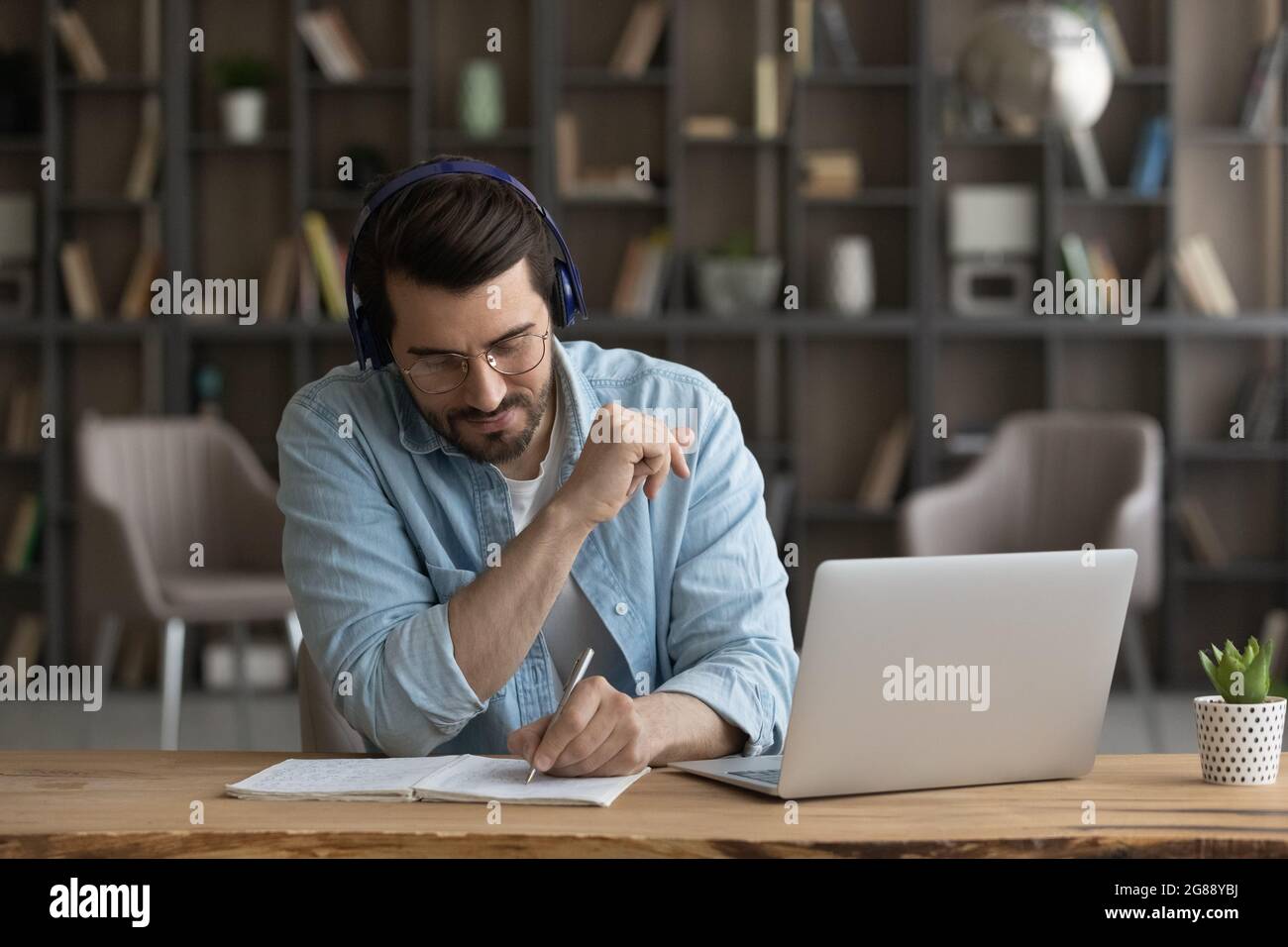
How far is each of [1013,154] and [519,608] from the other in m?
4.38

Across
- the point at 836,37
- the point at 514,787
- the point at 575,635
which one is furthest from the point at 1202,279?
the point at 514,787

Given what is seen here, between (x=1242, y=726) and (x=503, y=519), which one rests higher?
(x=503, y=519)

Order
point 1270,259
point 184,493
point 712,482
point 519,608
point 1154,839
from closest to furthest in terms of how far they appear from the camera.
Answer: point 1154,839, point 519,608, point 712,482, point 184,493, point 1270,259

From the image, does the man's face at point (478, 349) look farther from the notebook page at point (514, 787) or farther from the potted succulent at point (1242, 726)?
the potted succulent at point (1242, 726)

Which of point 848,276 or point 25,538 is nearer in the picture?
point 848,276

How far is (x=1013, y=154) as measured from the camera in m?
5.48

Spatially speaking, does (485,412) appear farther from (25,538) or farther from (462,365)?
(25,538)

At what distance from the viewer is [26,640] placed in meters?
5.60

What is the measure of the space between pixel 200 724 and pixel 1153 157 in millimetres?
3632

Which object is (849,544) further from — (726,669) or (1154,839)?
(1154,839)

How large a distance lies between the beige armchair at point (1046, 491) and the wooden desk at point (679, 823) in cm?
300

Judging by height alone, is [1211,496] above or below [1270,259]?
below

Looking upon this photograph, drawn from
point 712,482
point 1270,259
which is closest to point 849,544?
point 1270,259

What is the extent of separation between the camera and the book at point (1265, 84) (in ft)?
17.0
